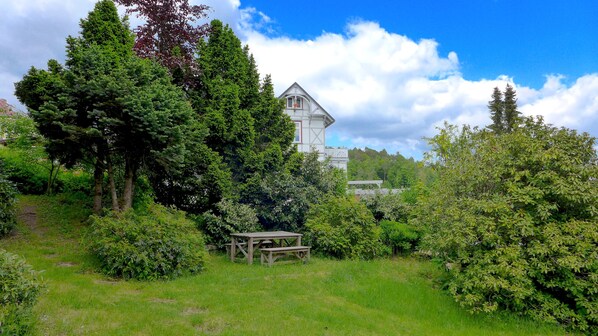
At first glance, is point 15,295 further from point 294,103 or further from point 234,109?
point 294,103

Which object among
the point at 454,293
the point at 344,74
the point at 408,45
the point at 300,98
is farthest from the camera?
the point at 300,98

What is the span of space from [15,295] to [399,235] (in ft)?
33.0

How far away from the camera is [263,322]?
186 inches

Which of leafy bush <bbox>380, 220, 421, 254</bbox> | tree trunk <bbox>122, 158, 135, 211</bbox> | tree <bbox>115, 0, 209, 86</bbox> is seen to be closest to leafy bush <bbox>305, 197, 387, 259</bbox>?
leafy bush <bbox>380, 220, 421, 254</bbox>

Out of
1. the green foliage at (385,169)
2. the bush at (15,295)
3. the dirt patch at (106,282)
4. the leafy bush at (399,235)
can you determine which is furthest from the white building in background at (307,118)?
the green foliage at (385,169)

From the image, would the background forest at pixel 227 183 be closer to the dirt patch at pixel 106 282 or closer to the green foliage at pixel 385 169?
the dirt patch at pixel 106 282

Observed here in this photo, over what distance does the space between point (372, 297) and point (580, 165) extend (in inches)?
174

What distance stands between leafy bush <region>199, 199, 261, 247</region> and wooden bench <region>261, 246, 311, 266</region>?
143 cm

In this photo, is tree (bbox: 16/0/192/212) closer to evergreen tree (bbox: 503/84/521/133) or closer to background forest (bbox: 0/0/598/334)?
background forest (bbox: 0/0/598/334)

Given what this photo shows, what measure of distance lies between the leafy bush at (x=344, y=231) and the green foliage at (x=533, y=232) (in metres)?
3.32

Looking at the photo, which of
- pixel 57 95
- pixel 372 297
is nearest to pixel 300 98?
pixel 57 95

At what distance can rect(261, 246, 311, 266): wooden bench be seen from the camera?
8.70 meters

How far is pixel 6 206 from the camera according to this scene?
27.8ft

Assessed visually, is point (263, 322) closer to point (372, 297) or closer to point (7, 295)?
point (372, 297)
